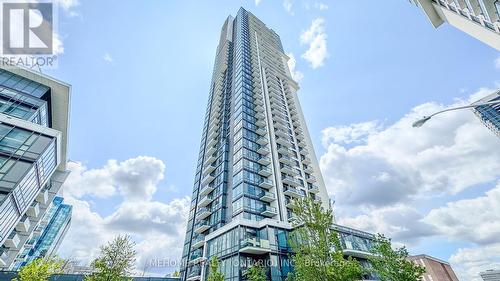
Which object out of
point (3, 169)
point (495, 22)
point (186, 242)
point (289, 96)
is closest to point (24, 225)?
point (3, 169)

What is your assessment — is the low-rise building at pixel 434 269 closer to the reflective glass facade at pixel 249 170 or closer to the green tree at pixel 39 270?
the reflective glass facade at pixel 249 170

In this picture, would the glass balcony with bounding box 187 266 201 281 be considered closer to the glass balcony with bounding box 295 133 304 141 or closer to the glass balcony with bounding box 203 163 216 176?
the glass balcony with bounding box 203 163 216 176

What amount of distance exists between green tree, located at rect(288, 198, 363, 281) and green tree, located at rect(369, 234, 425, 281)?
6764 mm

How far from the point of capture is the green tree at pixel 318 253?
1457 cm

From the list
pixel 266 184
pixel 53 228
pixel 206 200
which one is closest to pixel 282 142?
pixel 266 184

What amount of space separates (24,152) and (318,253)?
28502mm

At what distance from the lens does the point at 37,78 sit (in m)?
30.4

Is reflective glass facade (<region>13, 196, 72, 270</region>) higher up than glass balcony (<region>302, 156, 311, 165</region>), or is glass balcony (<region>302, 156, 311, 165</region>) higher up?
reflective glass facade (<region>13, 196, 72, 270</region>)

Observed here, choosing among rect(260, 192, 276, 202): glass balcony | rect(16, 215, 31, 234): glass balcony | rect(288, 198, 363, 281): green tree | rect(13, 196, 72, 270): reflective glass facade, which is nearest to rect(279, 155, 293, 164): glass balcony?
rect(260, 192, 276, 202): glass balcony

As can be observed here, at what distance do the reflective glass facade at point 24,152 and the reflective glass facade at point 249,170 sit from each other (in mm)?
22041

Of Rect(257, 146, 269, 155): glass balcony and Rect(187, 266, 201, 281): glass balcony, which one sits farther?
Rect(257, 146, 269, 155): glass balcony

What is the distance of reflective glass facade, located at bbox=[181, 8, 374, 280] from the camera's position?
3003cm

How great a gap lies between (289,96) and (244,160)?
3284 centimetres

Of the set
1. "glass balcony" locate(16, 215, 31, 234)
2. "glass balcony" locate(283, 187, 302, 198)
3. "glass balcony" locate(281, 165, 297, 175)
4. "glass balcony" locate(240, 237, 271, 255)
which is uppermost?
"glass balcony" locate(281, 165, 297, 175)
